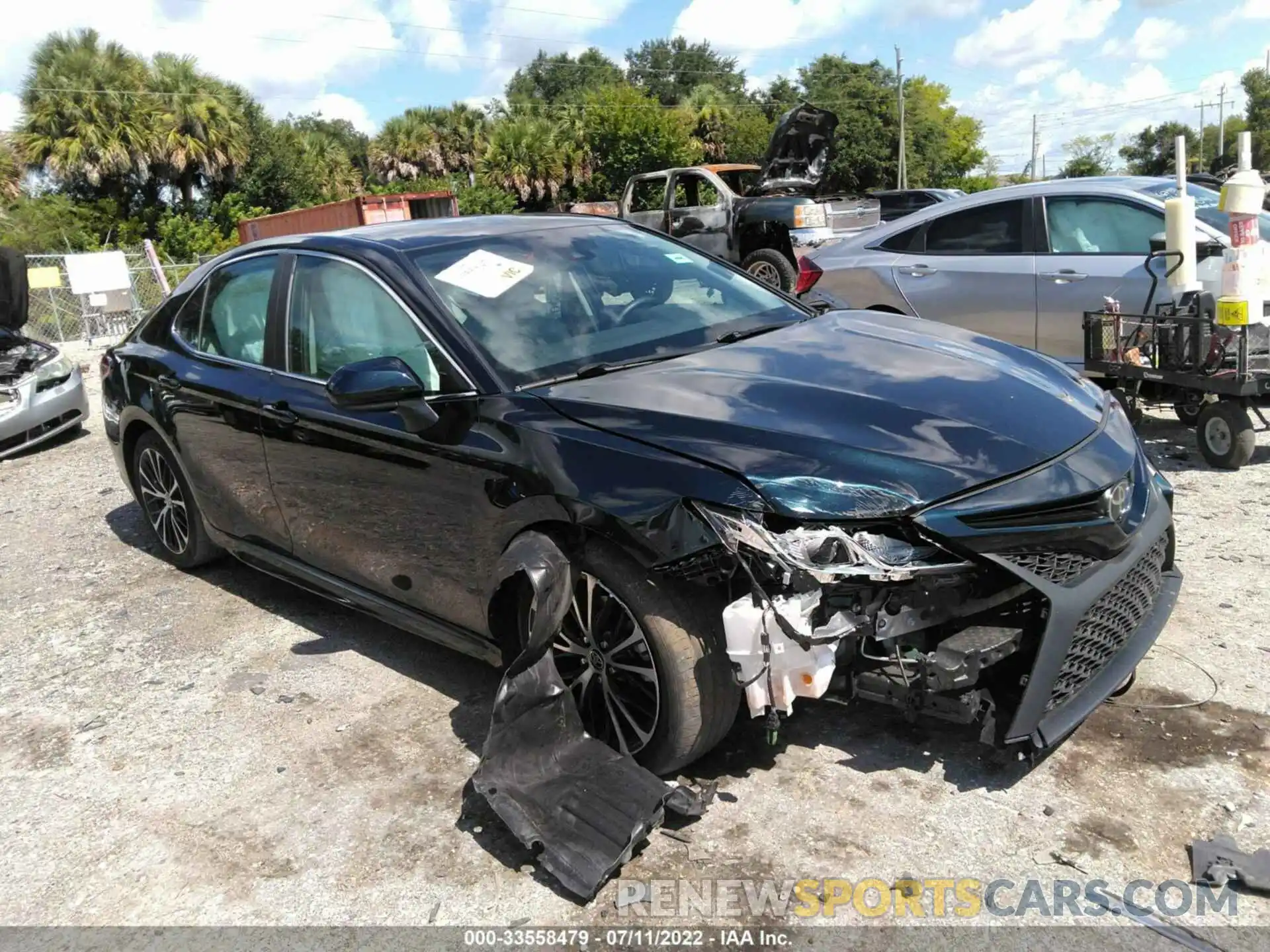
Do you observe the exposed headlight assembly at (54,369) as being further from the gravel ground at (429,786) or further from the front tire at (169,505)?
the gravel ground at (429,786)

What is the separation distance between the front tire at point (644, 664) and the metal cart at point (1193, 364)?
13.9 feet

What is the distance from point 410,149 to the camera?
49.2 metres

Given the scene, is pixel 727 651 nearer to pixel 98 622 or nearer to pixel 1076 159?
pixel 98 622

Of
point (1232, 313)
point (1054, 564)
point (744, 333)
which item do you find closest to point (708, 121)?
point (1232, 313)

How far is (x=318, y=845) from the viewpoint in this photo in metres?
3.04

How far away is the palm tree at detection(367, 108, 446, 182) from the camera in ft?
162

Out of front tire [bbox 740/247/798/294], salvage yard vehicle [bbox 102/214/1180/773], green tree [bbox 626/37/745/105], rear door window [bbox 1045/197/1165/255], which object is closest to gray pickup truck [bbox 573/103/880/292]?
front tire [bbox 740/247/798/294]

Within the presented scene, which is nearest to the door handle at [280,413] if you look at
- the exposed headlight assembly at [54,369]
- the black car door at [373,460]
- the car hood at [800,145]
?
the black car door at [373,460]

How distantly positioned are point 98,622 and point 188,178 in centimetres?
3824

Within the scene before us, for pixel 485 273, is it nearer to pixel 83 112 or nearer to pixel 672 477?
pixel 672 477

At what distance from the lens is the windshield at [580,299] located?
350cm

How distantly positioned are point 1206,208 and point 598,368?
540cm

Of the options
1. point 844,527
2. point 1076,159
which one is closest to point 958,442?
point 844,527

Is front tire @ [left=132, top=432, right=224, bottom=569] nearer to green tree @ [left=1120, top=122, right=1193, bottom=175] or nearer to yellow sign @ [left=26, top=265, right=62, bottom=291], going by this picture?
yellow sign @ [left=26, top=265, right=62, bottom=291]
